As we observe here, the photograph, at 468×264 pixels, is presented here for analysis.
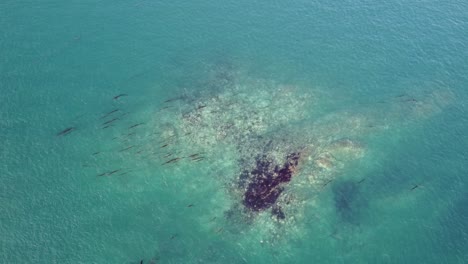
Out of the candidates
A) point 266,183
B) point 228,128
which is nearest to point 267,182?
point 266,183

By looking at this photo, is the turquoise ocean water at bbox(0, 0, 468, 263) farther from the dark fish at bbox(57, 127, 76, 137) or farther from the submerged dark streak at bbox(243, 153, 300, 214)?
the submerged dark streak at bbox(243, 153, 300, 214)

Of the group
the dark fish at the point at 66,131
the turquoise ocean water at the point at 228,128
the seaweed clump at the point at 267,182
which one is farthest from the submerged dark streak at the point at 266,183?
the dark fish at the point at 66,131

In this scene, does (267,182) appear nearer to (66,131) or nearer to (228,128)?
(228,128)

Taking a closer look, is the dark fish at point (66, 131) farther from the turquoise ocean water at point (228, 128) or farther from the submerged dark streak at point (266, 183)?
the submerged dark streak at point (266, 183)

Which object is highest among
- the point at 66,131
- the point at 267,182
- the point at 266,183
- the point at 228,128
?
the point at 228,128

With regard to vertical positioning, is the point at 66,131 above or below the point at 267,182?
above

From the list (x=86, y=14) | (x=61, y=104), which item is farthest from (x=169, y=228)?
(x=86, y=14)

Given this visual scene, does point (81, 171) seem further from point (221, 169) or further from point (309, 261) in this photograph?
point (309, 261)

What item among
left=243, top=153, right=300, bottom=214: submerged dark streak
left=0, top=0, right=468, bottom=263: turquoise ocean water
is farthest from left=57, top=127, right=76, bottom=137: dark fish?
left=243, top=153, right=300, bottom=214: submerged dark streak
